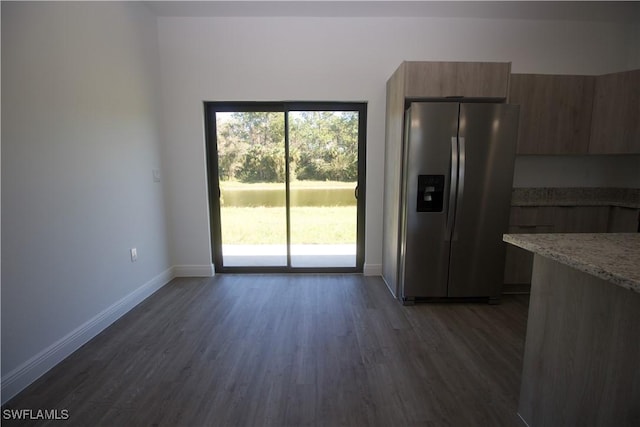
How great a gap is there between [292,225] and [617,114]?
3563 mm

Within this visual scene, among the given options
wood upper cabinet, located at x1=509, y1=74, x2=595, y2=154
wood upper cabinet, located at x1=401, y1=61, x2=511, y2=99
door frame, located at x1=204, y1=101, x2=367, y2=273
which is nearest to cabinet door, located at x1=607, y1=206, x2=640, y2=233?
wood upper cabinet, located at x1=509, y1=74, x2=595, y2=154

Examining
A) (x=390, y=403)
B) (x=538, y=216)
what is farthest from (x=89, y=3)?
(x=538, y=216)

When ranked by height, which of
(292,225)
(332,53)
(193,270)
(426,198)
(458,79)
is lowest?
(193,270)

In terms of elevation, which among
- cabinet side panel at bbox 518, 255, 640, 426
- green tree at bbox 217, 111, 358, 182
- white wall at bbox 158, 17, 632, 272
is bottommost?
cabinet side panel at bbox 518, 255, 640, 426

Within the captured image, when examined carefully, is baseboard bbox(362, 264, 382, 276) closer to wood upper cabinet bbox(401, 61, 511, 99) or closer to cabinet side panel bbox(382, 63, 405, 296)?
cabinet side panel bbox(382, 63, 405, 296)

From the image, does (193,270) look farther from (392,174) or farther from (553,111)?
(553,111)

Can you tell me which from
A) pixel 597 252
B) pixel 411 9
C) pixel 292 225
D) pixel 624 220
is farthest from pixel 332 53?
pixel 624 220

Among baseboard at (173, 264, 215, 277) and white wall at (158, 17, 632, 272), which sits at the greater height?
white wall at (158, 17, 632, 272)

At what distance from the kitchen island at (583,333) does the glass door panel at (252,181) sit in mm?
2577

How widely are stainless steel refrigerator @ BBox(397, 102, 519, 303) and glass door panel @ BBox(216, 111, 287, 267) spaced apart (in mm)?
1527

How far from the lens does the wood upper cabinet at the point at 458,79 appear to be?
2402 mm

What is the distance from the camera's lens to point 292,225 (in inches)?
132

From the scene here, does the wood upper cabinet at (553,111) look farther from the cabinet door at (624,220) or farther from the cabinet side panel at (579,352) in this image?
the cabinet side panel at (579,352)

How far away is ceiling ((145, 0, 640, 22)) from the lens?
2.67 metres
